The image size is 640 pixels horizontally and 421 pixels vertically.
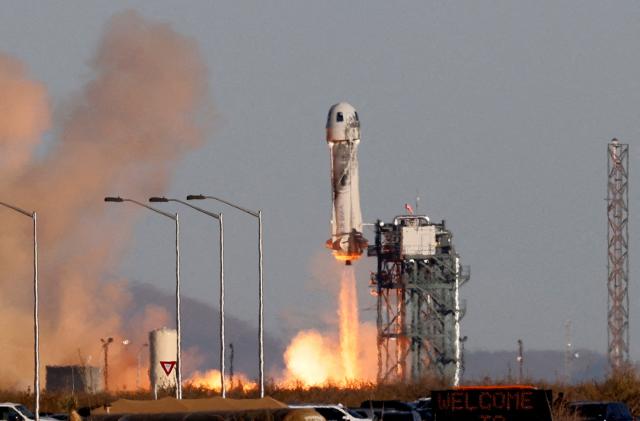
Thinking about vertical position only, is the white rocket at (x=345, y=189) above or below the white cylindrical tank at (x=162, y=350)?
above

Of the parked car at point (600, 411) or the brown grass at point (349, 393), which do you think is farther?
the brown grass at point (349, 393)

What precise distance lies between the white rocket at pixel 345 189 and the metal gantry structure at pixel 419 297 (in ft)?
25.2

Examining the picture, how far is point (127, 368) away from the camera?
149 meters

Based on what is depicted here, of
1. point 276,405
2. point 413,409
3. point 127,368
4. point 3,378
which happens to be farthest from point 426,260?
point 276,405

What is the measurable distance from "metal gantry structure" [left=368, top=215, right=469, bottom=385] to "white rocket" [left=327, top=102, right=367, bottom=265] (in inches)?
303

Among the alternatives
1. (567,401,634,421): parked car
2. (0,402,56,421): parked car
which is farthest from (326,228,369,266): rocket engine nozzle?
(567,401,634,421): parked car

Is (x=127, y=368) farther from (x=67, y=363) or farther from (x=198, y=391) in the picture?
(x=198, y=391)

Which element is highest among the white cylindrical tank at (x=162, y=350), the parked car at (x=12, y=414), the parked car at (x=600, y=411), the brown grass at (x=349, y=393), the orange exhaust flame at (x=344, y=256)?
the orange exhaust flame at (x=344, y=256)

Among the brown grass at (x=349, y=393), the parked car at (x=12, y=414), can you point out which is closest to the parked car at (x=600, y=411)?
the brown grass at (x=349, y=393)

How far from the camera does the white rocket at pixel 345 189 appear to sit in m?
143

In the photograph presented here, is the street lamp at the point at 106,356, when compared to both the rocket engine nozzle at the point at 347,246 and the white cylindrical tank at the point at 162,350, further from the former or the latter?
the white cylindrical tank at the point at 162,350

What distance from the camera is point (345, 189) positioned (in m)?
143

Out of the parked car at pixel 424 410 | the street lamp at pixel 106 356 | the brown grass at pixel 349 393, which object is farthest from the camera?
the street lamp at pixel 106 356

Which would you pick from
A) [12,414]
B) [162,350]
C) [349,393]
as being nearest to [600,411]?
[12,414]
